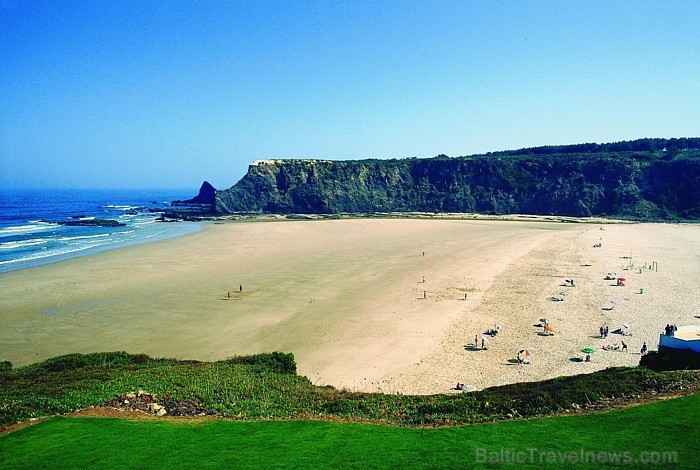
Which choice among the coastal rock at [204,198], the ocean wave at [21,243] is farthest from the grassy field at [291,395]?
the coastal rock at [204,198]

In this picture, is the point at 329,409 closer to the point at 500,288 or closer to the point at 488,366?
the point at 488,366

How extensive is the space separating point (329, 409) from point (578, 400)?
634 centimetres

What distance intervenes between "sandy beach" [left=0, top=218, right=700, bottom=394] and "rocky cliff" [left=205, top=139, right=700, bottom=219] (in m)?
42.5

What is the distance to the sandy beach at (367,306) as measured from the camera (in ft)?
66.4

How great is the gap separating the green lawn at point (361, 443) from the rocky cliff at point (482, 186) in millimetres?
88126

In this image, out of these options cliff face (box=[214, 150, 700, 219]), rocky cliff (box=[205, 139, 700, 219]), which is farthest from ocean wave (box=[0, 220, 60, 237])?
cliff face (box=[214, 150, 700, 219])

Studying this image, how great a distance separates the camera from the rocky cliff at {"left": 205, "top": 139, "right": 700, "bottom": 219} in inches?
3479

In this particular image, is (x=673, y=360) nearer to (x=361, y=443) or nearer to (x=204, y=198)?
(x=361, y=443)

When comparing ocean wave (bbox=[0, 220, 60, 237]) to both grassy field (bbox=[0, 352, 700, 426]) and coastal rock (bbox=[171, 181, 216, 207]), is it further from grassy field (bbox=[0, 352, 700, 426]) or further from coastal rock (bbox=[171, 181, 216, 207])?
grassy field (bbox=[0, 352, 700, 426])

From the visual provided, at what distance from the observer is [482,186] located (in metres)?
103

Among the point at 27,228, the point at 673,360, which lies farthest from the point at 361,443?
the point at 27,228

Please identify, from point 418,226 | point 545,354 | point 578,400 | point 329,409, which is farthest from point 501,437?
point 418,226

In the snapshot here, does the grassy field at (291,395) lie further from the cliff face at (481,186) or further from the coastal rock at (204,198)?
the coastal rock at (204,198)

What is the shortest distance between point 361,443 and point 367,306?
18942 millimetres
